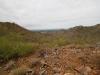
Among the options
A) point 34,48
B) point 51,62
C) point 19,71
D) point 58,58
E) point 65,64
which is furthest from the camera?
point 34,48

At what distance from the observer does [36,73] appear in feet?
13.9

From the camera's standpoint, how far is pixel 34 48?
21.5 ft

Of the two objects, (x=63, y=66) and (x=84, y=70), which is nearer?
(x=84, y=70)

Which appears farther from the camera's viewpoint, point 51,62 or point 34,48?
point 34,48

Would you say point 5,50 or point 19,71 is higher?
point 5,50

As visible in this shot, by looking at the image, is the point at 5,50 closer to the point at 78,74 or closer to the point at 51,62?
the point at 51,62

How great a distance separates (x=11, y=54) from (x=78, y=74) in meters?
3.54

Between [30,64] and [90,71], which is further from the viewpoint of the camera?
[30,64]

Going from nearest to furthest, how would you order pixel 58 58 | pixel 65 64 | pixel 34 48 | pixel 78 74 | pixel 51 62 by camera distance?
pixel 78 74 → pixel 65 64 → pixel 51 62 → pixel 58 58 → pixel 34 48

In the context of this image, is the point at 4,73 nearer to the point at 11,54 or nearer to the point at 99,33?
the point at 11,54

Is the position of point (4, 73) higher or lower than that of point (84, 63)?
lower

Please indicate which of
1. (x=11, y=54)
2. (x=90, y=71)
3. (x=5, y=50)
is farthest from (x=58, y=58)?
(x=5, y=50)

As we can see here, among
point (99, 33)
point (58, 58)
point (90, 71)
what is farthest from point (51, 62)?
point (99, 33)

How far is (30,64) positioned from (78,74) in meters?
2.09
